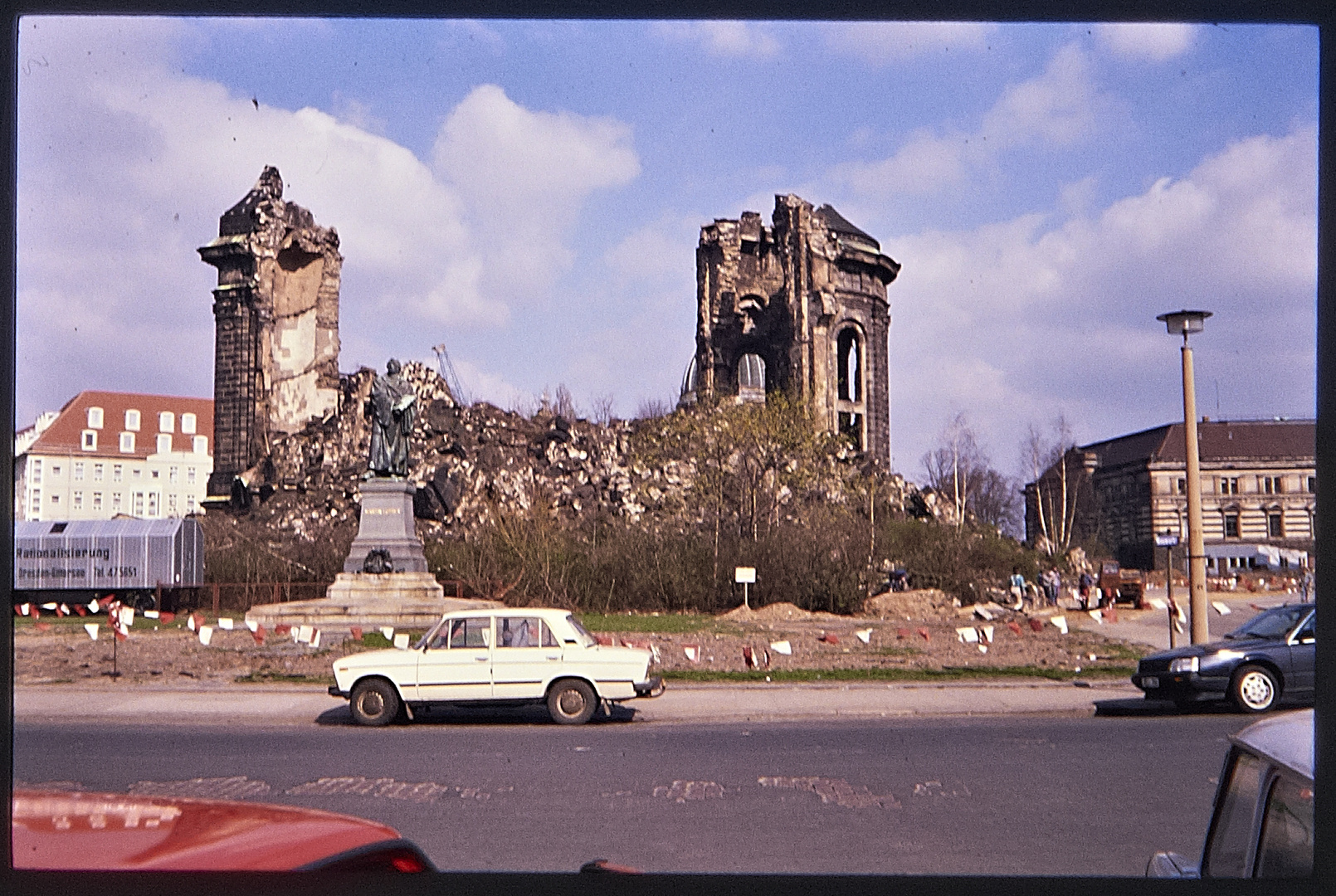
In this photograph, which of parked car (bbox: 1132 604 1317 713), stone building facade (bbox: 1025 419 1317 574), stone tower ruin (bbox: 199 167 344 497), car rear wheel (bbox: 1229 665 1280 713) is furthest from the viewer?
stone tower ruin (bbox: 199 167 344 497)

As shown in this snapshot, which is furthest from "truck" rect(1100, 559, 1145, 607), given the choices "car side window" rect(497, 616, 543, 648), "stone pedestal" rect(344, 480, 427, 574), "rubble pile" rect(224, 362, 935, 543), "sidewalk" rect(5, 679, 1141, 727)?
"car side window" rect(497, 616, 543, 648)

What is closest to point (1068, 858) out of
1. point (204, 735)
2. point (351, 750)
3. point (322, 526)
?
point (351, 750)

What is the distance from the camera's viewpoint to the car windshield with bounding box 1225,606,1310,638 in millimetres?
13602

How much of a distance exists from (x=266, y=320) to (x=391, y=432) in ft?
72.0

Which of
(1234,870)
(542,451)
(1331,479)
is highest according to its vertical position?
(542,451)

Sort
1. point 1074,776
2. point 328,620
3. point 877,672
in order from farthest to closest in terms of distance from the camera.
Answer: point 328,620
point 877,672
point 1074,776

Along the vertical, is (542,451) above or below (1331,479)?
above

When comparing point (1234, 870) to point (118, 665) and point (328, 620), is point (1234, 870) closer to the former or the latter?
point (118, 665)

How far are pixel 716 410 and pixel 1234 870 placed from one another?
34.9m

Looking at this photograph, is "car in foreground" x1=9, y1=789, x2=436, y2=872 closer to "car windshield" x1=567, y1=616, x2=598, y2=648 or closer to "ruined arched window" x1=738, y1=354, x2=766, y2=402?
"car windshield" x1=567, y1=616, x2=598, y2=648

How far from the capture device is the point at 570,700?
1380cm

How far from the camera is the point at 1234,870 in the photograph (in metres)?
3.24

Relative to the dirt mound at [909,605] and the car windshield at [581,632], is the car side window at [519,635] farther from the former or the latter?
the dirt mound at [909,605]

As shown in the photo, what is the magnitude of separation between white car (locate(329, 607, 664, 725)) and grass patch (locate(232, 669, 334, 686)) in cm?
390
